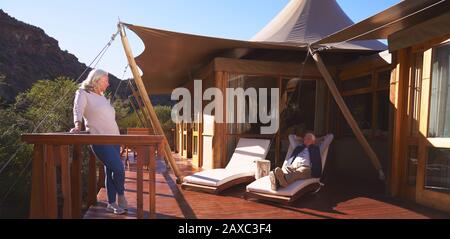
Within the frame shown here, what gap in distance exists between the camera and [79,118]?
3.31 m

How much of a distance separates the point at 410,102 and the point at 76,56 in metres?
26.7

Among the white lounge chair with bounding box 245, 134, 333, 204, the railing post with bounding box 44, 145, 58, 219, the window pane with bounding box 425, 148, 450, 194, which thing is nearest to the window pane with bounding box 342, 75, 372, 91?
the window pane with bounding box 425, 148, 450, 194

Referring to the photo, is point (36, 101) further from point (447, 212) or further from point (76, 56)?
point (76, 56)

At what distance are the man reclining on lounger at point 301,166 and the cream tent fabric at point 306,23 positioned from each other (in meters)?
3.59

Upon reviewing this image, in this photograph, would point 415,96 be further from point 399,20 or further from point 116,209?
point 116,209

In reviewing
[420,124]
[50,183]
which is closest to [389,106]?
[420,124]

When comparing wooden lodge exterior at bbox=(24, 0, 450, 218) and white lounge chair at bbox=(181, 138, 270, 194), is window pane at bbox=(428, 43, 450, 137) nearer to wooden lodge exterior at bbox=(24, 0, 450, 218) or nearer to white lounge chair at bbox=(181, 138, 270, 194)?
wooden lodge exterior at bbox=(24, 0, 450, 218)

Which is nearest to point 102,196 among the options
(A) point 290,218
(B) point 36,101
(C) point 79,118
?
(C) point 79,118

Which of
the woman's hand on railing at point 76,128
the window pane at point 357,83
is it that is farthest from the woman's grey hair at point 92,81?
the window pane at point 357,83

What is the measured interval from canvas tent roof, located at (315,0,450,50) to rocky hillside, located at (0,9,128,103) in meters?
16.7

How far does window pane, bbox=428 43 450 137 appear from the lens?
4428mm

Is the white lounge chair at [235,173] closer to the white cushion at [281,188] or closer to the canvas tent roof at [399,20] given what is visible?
the white cushion at [281,188]

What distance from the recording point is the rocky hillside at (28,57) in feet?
66.9

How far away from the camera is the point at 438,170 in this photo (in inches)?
177
